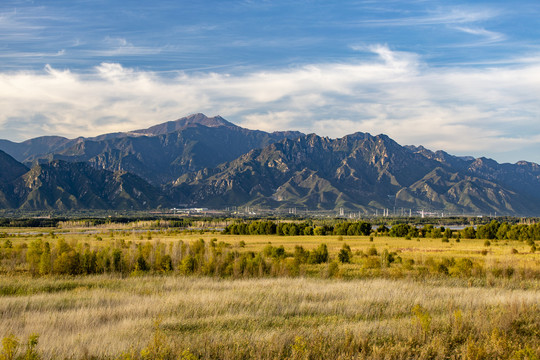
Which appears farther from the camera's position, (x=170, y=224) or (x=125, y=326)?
(x=170, y=224)

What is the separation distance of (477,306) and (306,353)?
8805 millimetres

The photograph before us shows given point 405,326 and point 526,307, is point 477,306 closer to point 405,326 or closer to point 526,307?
point 526,307

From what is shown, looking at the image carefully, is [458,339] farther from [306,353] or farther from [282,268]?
[282,268]

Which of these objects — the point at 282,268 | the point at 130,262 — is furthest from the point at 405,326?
the point at 130,262

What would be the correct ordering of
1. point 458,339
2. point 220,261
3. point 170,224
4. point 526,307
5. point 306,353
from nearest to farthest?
point 306,353 < point 458,339 < point 526,307 < point 220,261 < point 170,224

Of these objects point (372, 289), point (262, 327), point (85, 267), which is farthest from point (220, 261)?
point (262, 327)

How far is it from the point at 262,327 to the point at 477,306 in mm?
8167

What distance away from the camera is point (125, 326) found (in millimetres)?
12531

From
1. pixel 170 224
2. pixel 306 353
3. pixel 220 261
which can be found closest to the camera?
pixel 306 353

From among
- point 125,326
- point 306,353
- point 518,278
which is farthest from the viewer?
point 518,278

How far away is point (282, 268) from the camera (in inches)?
1141

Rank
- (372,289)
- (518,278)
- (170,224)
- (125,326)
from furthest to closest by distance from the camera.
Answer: (170,224) → (518,278) → (372,289) → (125,326)

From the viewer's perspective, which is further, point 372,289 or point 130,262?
point 130,262

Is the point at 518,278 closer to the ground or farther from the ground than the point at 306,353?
closer to the ground
